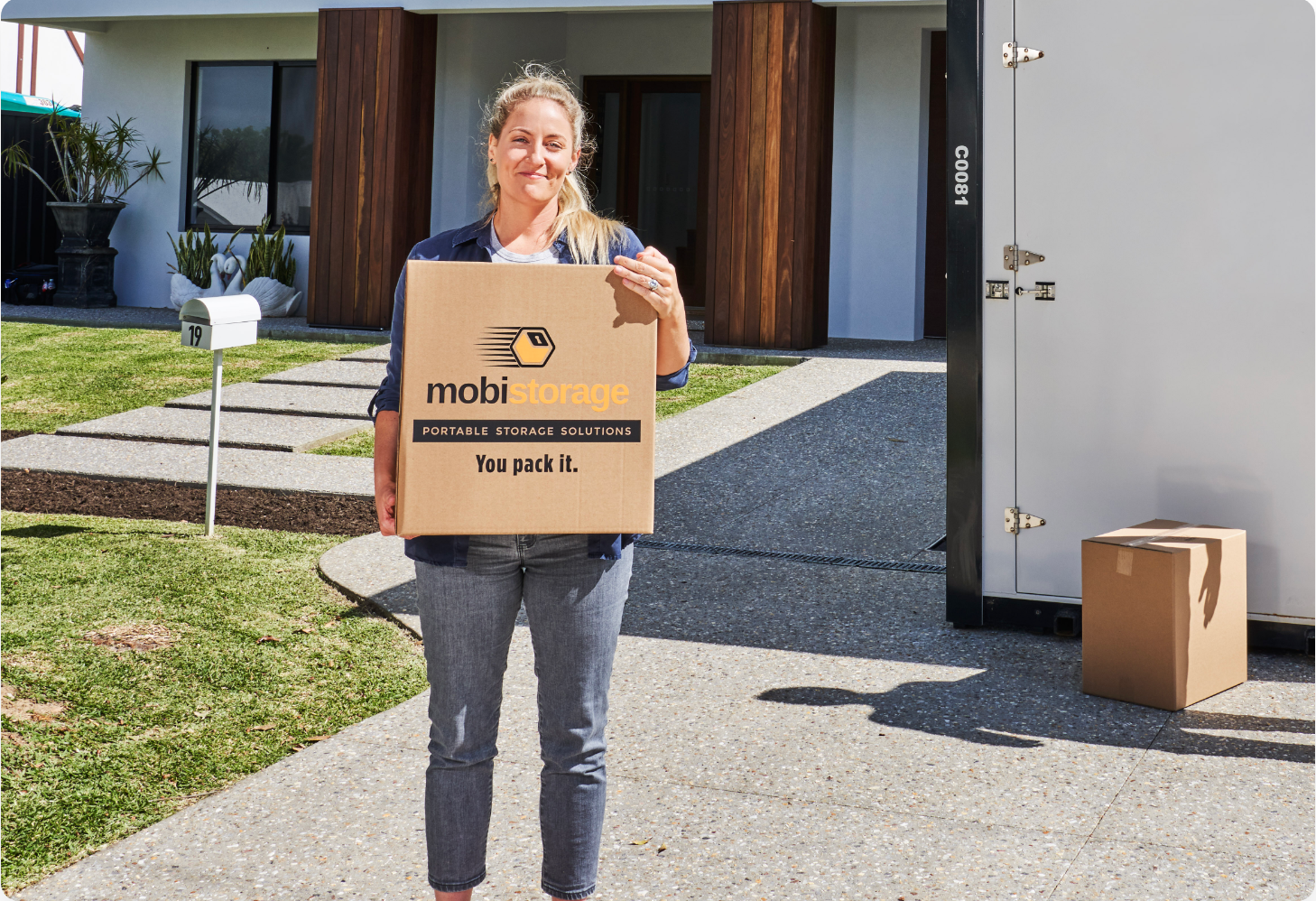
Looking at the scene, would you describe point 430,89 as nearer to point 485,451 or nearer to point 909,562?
point 909,562

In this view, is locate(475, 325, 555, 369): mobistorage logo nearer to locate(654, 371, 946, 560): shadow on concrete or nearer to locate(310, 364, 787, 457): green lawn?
locate(654, 371, 946, 560): shadow on concrete

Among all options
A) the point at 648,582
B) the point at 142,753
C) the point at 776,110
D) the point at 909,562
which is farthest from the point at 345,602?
the point at 776,110

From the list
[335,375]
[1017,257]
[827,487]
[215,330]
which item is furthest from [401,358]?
[335,375]

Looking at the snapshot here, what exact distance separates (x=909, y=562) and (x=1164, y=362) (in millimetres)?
1582

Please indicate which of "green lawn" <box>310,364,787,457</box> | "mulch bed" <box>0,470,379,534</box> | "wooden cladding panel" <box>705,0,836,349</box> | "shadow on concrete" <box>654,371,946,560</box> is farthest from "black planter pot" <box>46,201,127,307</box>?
"shadow on concrete" <box>654,371,946,560</box>

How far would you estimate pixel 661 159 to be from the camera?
13.5 m

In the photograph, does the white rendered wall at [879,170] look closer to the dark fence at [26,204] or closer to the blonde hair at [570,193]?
the dark fence at [26,204]

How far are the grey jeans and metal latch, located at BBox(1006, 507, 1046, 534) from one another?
266 cm

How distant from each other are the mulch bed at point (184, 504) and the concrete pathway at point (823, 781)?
109 cm

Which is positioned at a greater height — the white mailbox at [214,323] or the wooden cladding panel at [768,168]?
the wooden cladding panel at [768,168]

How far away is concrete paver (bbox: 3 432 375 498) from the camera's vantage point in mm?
6996

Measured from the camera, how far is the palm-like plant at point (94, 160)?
13438 mm

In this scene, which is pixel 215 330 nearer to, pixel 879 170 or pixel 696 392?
pixel 696 392

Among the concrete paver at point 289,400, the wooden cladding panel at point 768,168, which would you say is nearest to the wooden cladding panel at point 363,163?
the concrete paver at point 289,400
